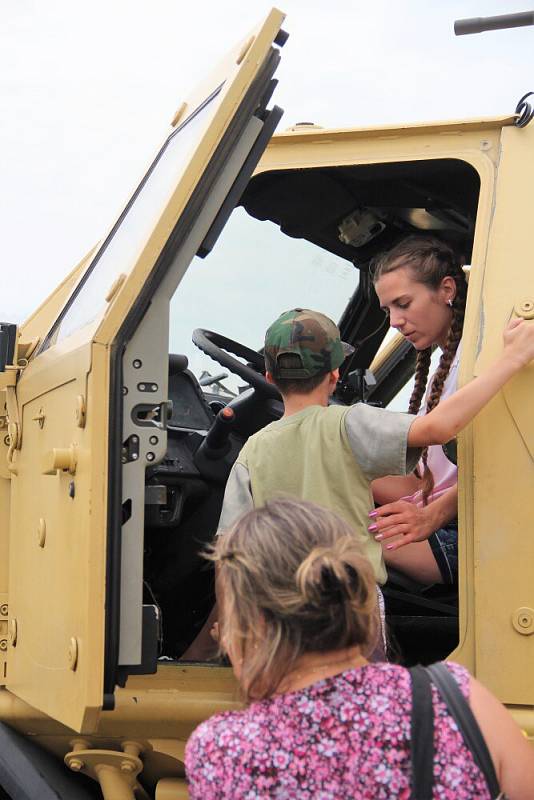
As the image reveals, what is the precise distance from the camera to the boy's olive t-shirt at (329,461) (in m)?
2.64

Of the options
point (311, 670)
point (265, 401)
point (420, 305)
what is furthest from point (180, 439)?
point (311, 670)

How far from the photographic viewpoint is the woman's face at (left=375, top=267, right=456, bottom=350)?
3.16m

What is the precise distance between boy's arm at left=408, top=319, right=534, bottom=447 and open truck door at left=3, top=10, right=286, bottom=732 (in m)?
0.58

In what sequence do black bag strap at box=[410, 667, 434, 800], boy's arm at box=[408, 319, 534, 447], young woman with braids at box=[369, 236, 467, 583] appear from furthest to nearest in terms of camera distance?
1. young woman with braids at box=[369, 236, 467, 583]
2. boy's arm at box=[408, 319, 534, 447]
3. black bag strap at box=[410, 667, 434, 800]

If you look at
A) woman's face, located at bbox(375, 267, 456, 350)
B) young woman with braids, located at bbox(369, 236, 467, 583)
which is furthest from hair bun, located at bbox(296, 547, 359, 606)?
woman's face, located at bbox(375, 267, 456, 350)

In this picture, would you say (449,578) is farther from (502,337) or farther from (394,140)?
(394,140)

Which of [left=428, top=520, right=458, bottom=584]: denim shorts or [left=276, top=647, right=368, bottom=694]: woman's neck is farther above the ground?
[left=428, top=520, right=458, bottom=584]: denim shorts

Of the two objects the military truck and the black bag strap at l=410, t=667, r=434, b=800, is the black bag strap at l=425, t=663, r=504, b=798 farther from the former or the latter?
the military truck

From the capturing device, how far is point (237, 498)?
9.27ft

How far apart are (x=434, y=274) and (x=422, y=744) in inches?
72.2

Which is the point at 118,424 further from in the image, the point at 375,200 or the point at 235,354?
the point at 375,200

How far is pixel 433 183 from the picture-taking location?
3357 millimetres

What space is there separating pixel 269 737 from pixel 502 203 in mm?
1748

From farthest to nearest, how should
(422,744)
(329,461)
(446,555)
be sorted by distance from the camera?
(446,555) < (329,461) < (422,744)
